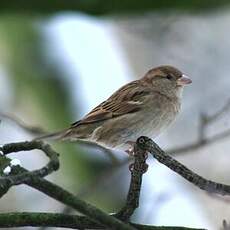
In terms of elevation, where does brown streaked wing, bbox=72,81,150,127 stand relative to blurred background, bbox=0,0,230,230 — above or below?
below

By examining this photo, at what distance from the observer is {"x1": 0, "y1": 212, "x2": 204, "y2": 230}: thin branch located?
1.28 m

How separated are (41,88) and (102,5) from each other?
149 cm

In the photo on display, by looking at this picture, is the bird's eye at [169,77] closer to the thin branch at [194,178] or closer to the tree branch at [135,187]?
the tree branch at [135,187]

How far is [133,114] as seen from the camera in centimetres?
335

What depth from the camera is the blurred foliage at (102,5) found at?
357cm

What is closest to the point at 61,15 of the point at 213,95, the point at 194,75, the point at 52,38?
the point at 52,38

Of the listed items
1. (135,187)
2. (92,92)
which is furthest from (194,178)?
(92,92)

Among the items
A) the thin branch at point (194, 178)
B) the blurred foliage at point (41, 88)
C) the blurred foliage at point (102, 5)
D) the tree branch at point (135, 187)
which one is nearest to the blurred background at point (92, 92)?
the blurred foliage at point (41, 88)

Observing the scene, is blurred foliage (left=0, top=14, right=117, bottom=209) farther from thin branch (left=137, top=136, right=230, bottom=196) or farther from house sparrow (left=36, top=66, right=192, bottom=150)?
thin branch (left=137, top=136, right=230, bottom=196)

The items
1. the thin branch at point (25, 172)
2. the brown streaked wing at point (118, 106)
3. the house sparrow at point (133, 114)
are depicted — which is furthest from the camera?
the brown streaked wing at point (118, 106)

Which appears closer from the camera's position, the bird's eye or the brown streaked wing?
the brown streaked wing

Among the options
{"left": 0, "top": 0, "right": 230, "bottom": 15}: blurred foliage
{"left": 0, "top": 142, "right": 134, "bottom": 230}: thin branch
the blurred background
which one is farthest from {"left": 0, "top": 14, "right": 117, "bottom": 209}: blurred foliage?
{"left": 0, "top": 142, "right": 134, "bottom": 230}: thin branch

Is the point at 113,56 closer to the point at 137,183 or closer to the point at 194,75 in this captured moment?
the point at 194,75

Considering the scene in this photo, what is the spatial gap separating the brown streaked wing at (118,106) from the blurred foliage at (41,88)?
4.36 feet
